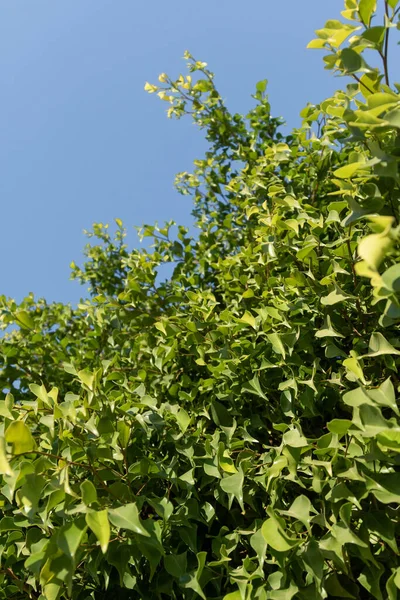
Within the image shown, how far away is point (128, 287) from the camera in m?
2.66

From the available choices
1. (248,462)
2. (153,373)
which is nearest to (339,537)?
(248,462)

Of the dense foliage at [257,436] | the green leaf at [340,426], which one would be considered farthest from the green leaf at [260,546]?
the green leaf at [340,426]

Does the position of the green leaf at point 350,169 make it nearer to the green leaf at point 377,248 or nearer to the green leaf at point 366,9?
the green leaf at point 377,248

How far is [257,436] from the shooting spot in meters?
1.91

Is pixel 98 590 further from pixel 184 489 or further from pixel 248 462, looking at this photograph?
pixel 248 462

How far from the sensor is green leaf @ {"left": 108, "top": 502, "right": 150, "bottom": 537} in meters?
1.04

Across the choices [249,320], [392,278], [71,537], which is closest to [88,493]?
[71,537]

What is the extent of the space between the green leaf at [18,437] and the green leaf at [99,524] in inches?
9.9

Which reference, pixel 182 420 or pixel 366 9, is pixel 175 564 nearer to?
pixel 182 420

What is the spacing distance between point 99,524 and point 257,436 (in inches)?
41.7

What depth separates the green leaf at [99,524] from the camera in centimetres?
96

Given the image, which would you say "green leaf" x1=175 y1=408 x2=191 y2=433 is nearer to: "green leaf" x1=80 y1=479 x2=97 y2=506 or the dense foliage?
the dense foliage

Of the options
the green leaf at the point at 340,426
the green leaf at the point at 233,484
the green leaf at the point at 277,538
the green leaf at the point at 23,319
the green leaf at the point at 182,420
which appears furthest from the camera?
the green leaf at the point at 23,319

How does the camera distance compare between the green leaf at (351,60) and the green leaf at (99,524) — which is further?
the green leaf at (351,60)
